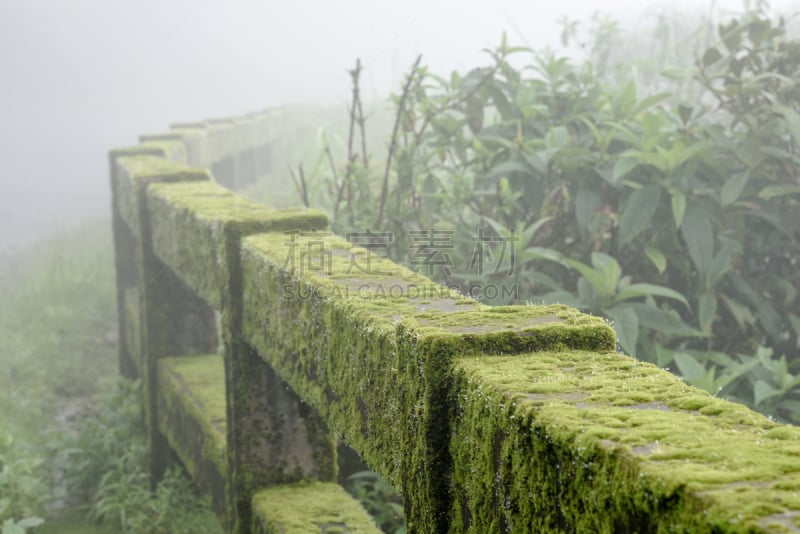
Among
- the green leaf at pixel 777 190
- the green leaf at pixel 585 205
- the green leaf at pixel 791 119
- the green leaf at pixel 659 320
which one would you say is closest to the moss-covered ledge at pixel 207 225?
the green leaf at pixel 585 205

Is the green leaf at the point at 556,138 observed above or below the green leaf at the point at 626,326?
above

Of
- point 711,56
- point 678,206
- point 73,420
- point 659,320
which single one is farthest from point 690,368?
point 73,420

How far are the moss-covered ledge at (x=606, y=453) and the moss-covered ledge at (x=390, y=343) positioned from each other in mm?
Answer: 45

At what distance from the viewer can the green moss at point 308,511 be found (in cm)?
277

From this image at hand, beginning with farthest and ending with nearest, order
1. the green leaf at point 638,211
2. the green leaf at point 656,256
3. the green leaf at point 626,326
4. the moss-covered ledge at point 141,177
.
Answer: the moss-covered ledge at point 141,177, the green leaf at point 638,211, the green leaf at point 656,256, the green leaf at point 626,326

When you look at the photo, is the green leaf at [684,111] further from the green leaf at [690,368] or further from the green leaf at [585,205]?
the green leaf at [690,368]

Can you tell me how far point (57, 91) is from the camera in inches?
1967

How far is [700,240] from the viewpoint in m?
3.44

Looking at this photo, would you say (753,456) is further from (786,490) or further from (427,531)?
(427,531)

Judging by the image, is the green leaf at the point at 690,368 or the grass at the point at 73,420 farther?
the grass at the point at 73,420

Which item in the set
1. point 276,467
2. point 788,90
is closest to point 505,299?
point 276,467

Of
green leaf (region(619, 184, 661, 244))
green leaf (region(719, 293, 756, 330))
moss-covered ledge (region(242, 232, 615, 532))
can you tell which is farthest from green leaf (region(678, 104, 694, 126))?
moss-covered ledge (region(242, 232, 615, 532))

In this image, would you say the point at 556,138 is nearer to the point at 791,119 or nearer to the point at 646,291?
the point at 791,119

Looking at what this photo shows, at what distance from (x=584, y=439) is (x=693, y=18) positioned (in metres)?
11.3
